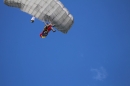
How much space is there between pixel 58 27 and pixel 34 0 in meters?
3.81

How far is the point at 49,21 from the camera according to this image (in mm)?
80688

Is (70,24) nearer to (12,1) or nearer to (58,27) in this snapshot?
(58,27)

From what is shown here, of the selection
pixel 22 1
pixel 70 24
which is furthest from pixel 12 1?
pixel 70 24

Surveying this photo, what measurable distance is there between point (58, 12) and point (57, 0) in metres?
1.22

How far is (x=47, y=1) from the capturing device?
8056cm

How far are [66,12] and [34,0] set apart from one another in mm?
3484

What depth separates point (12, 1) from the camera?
81375 millimetres

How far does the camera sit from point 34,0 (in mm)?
80625

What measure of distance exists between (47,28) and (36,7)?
7.96 feet

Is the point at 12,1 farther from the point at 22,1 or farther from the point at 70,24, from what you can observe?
the point at 70,24

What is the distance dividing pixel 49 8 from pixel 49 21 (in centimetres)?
133

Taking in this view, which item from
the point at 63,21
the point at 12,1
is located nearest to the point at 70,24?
the point at 63,21

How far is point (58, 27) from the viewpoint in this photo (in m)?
81.7

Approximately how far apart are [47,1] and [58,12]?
1588 millimetres
